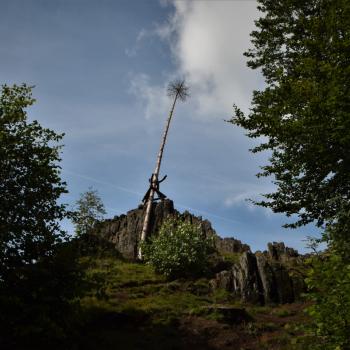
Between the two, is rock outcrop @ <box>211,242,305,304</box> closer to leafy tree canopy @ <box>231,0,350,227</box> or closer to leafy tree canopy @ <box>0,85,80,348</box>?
leafy tree canopy @ <box>231,0,350,227</box>

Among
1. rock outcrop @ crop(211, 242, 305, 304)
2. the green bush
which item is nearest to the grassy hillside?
rock outcrop @ crop(211, 242, 305, 304)

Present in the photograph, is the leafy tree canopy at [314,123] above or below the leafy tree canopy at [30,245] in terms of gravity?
above

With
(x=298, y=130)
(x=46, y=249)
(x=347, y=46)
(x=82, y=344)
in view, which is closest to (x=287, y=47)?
(x=347, y=46)

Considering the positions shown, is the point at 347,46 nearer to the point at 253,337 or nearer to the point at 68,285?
the point at 253,337

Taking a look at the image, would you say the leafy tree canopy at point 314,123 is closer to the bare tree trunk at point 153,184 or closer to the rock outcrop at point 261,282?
the rock outcrop at point 261,282

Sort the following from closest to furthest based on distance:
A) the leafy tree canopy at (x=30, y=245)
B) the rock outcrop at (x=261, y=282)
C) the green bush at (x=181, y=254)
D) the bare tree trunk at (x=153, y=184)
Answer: the leafy tree canopy at (x=30, y=245), the rock outcrop at (x=261, y=282), the green bush at (x=181, y=254), the bare tree trunk at (x=153, y=184)

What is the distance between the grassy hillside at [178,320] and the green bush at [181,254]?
2.31 m

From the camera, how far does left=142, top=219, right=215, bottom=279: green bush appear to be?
76.7ft

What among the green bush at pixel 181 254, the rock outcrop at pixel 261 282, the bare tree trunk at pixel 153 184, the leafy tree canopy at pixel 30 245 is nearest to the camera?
the leafy tree canopy at pixel 30 245

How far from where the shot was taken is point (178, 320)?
16.4m

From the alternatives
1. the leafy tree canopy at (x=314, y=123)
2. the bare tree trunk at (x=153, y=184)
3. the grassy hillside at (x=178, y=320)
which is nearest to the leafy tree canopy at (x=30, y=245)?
the grassy hillside at (x=178, y=320)

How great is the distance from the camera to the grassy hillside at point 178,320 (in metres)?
14.0

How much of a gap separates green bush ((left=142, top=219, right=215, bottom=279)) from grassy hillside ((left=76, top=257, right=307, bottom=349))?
231cm

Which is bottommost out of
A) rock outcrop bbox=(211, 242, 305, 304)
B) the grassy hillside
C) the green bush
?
the grassy hillside
